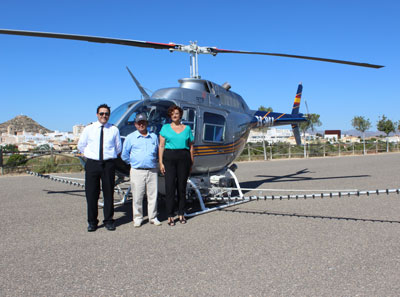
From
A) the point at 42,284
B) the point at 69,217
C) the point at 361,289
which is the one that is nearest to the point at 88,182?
the point at 69,217

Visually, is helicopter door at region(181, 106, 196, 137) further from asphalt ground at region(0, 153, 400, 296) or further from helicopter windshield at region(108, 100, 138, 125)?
asphalt ground at region(0, 153, 400, 296)

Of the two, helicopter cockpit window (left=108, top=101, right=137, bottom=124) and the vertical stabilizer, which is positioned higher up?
the vertical stabilizer

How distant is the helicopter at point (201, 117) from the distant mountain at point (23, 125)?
17771cm

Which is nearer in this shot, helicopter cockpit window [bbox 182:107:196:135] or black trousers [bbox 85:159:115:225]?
black trousers [bbox 85:159:115:225]

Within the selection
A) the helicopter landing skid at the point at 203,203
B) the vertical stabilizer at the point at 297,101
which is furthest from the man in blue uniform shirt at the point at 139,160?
the vertical stabilizer at the point at 297,101

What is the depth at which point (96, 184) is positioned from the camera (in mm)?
5254

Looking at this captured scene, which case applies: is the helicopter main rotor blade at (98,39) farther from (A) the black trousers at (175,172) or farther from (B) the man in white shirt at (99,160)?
(A) the black trousers at (175,172)

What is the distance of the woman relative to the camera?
18.1 feet

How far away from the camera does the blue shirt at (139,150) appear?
5.40 m

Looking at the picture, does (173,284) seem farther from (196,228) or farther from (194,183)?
(194,183)

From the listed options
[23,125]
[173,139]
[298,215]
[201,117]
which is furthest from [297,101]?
[23,125]

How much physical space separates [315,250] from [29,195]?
739cm

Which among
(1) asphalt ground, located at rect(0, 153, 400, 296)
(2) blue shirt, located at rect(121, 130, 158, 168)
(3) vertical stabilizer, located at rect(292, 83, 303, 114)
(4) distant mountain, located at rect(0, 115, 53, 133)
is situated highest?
(4) distant mountain, located at rect(0, 115, 53, 133)

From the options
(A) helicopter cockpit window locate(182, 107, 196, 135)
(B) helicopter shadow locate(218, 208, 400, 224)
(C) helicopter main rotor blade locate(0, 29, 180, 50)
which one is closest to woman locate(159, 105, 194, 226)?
(A) helicopter cockpit window locate(182, 107, 196, 135)
